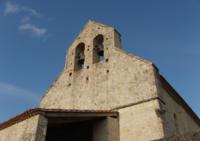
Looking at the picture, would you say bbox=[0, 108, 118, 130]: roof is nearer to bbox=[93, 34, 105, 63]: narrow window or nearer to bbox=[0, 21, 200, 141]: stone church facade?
bbox=[0, 21, 200, 141]: stone church facade

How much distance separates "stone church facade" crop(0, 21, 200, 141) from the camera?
9.16m

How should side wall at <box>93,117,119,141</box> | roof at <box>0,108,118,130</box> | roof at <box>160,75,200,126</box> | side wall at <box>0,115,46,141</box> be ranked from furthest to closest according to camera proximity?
roof at <box>160,75,200,126</box>, side wall at <box>93,117,119,141</box>, roof at <box>0,108,118,130</box>, side wall at <box>0,115,46,141</box>

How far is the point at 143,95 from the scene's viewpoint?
1130 cm

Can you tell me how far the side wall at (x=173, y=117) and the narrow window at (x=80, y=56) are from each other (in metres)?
5.31

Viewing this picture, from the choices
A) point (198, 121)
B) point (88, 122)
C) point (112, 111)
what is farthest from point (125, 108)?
point (198, 121)

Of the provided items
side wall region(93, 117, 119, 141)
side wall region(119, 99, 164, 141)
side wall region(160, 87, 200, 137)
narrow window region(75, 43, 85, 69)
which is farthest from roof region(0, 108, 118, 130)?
narrow window region(75, 43, 85, 69)

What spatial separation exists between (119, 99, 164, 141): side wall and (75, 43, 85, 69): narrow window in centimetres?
495

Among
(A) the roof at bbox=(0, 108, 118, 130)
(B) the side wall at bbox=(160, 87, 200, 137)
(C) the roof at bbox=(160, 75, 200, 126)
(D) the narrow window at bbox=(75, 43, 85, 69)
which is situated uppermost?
(D) the narrow window at bbox=(75, 43, 85, 69)

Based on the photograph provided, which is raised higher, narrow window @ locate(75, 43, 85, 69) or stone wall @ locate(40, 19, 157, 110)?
narrow window @ locate(75, 43, 85, 69)

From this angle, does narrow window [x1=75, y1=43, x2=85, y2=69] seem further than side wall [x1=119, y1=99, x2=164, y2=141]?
Yes

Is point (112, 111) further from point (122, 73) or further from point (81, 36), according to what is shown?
point (81, 36)

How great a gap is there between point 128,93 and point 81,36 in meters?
5.78

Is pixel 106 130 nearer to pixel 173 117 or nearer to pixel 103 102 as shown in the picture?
pixel 103 102

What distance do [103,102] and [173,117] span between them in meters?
3.38
